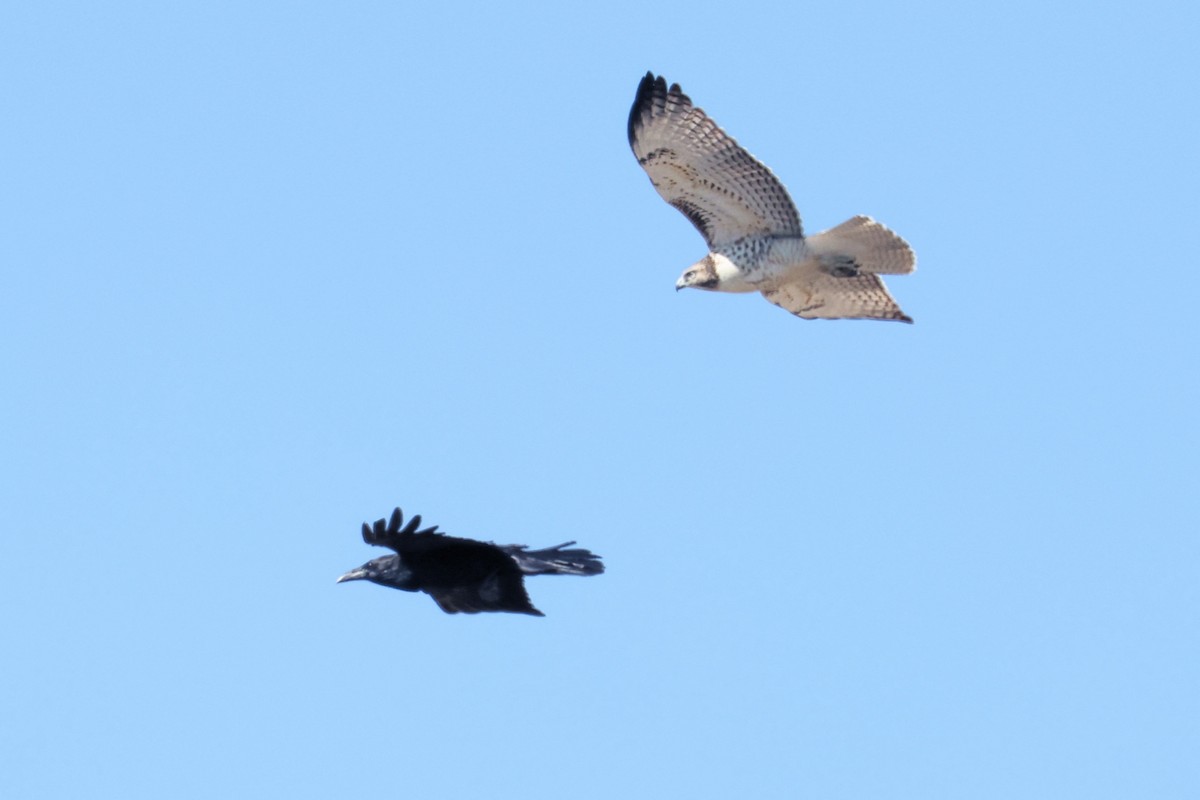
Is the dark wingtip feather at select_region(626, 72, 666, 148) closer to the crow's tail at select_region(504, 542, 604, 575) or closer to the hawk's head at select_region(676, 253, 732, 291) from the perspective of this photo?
the hawk's head at select_region(676, 253, 732, 291)

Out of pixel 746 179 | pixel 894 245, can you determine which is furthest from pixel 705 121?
pixel 894 245

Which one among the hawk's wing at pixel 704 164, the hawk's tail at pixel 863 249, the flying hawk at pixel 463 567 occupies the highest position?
the hawk's wing at pixel 704 164

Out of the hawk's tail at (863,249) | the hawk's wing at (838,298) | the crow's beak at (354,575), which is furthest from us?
the hawk's wing at (838,298)

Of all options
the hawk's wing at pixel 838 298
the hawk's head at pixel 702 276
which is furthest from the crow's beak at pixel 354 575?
the hawk's wing at pixel 838 298

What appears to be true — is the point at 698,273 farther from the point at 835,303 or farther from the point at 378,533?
the point at 378,533

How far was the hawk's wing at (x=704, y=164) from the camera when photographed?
1530 cm

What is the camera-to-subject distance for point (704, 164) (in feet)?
50.5

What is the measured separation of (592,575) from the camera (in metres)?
12.8

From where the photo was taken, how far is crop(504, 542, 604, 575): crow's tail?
41.5 ft

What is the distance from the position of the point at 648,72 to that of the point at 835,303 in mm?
2152

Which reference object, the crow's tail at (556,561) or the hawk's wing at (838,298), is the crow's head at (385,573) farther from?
the hawk's wing at (838,298)

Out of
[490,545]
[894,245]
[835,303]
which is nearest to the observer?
[490,545]

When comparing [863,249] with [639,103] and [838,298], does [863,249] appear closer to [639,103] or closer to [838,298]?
[838,298]

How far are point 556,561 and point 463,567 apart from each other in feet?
1.80
